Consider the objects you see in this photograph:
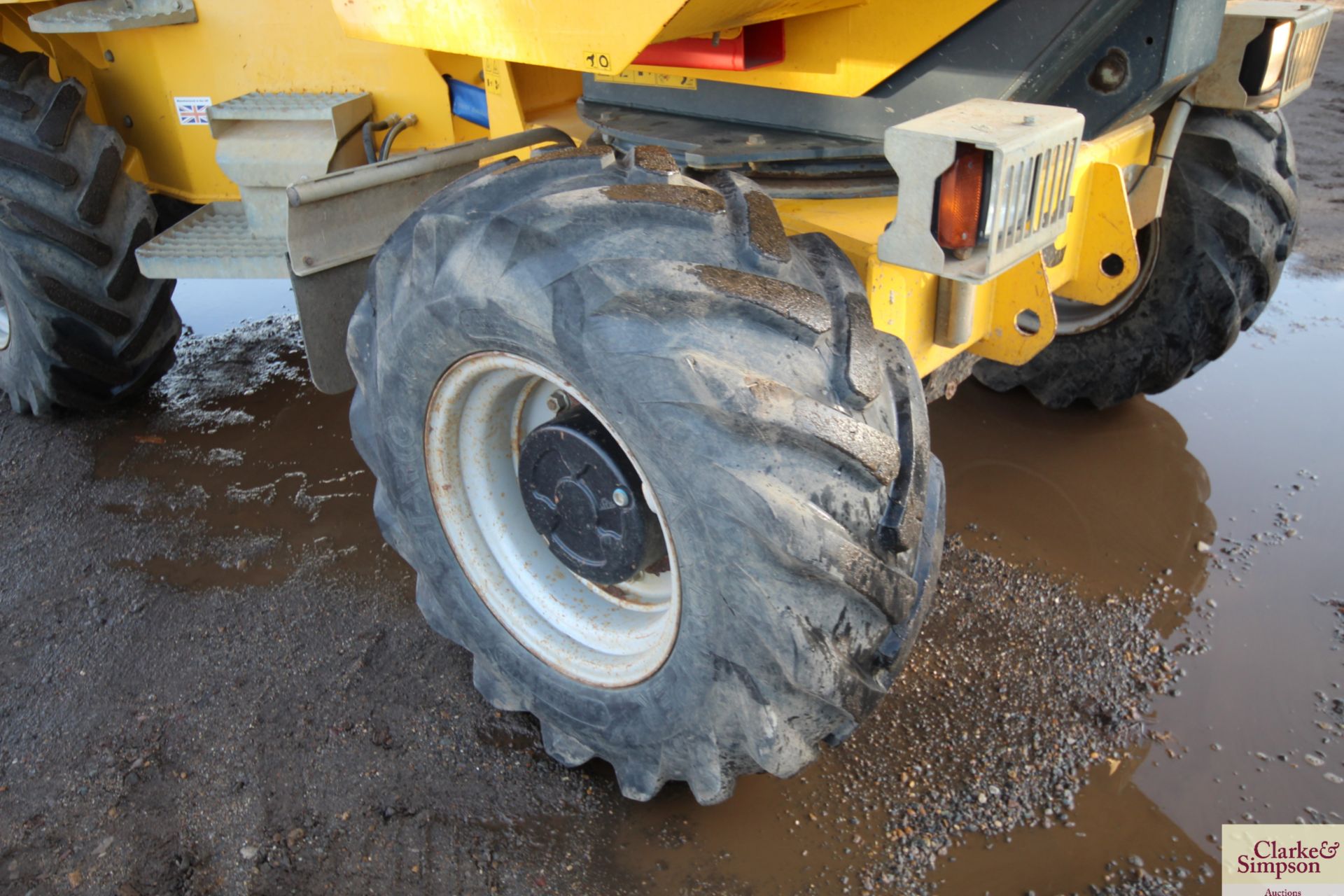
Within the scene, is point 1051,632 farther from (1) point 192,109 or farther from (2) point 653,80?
(1) point 192,109

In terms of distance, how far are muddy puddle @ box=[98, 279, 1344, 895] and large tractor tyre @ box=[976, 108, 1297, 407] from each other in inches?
13.5

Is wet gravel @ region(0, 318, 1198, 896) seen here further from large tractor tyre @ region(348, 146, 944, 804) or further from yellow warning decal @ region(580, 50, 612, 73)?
yellow warning decal @ region(580, 50, 612, 73)

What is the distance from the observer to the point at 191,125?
137 inches

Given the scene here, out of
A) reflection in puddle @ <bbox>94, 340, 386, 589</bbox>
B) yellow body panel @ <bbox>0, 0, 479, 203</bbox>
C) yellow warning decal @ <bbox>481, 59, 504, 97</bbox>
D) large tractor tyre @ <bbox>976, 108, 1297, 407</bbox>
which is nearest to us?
yellow warning decal @ <bbox>481, 59, 504, 97</bbox>

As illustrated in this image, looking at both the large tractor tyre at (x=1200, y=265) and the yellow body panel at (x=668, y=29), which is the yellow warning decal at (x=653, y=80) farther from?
the large tractor tyre at (x=1200, y=265)

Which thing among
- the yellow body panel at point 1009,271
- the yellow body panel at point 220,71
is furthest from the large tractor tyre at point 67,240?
the yellow body panel at point 1009,271

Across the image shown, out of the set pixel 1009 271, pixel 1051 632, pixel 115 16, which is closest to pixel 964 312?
pixel 1009 271

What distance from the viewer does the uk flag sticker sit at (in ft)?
11.1

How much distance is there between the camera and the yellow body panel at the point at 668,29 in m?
1.74

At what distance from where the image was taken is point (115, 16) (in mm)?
3111

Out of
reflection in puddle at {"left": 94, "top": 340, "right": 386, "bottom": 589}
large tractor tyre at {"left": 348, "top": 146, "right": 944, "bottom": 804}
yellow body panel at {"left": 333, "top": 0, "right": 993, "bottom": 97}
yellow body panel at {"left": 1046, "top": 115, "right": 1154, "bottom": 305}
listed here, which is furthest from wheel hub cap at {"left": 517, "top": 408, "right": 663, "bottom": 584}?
reflection in puddle at {"left": 94, "top": 340, "right": 386, "bottom": 589}

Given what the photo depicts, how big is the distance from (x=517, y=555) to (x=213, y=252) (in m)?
1.60

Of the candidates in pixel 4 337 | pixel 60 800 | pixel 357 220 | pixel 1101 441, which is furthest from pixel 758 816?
pixel 4 337

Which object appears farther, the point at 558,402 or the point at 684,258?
the point at 558,402
